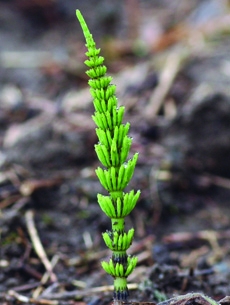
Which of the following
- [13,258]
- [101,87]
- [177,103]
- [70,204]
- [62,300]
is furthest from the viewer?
[177,103]

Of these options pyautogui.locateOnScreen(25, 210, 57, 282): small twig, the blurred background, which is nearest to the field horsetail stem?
the blurred background

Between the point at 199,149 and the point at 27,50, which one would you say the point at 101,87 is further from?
the point at 27,50

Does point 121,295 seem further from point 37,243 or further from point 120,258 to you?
point 37,243

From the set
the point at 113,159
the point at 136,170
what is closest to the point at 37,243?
the point at 136,170

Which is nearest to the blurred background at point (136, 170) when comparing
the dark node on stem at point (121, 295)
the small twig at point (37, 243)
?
the small twig at point (37, 243)

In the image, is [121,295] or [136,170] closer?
[121,295]

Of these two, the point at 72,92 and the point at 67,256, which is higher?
the point at 72,92

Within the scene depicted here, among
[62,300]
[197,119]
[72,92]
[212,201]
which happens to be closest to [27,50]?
[72,92]
